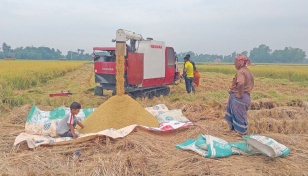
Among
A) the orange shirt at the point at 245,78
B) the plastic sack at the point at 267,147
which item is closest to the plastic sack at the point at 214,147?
the plastic sack at the point at 267,147

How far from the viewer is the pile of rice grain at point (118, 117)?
19.0 ft

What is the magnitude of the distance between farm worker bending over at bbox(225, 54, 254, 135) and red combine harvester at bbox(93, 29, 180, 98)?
4654mm

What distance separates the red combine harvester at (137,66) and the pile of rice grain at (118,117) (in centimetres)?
378

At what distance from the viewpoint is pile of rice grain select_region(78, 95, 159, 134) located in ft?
19.0

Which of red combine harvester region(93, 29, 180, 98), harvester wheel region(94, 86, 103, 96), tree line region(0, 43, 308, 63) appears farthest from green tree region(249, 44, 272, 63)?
harvester wheel region(94, 86, 103, 96)

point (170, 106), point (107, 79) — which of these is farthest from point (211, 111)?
point (107, 79)

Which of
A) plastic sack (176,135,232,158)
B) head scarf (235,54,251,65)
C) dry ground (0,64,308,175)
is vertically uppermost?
head scarf (235,54,251,65)

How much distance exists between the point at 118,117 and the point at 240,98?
8.11 ft

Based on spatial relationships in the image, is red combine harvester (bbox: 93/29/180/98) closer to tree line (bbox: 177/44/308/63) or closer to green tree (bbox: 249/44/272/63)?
tree line (bbox: 177/44/308/63)

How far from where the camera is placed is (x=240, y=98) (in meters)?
5.77

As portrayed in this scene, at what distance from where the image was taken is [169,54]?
1219 centimetres

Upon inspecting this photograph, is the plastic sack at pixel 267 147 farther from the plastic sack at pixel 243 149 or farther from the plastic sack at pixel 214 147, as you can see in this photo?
the plastic sack at pixel 214 147

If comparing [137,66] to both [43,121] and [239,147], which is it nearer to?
[43,121]

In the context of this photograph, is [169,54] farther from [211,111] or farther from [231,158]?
[231,158]
